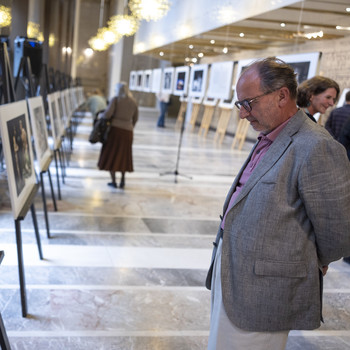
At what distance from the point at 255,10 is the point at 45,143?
4432 mm

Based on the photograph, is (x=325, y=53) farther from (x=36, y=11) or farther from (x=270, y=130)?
(x=36, y=11)

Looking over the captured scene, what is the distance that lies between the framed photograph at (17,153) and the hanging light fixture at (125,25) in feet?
19.8

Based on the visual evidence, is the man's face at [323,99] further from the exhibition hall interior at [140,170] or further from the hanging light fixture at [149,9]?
the hanging light fixture at [149,9]

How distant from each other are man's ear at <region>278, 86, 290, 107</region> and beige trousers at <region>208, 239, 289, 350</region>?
0.60 m

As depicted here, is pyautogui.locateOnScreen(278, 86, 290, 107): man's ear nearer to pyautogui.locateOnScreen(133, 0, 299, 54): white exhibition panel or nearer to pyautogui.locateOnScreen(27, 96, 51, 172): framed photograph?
pyautogui.locateOnScreen(27, 96, 51, 172): framed photograph

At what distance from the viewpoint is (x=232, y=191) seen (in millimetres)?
1876

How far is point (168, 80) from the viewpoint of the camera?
29.3 ft

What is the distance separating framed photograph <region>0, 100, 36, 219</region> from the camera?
2.75 metres

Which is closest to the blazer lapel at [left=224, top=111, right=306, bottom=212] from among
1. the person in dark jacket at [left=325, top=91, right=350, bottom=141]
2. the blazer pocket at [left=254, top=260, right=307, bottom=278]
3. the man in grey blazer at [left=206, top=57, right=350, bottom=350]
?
the man in grey blazer at [left=206, top=57, right=350, bottom=350]

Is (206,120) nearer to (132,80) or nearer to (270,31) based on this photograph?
(132,80)

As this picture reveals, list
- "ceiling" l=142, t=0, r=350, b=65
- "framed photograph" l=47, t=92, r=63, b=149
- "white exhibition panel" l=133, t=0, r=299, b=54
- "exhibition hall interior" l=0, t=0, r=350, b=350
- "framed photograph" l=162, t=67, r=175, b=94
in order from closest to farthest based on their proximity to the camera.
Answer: "exhibition hall interior" l=0, t=0, r=350, b=350
"framed photograph" l=47, t=92, r=63, b=149
"ceiling" l=142, t=0, r=350, b=65
"white exhibition panel" l=133, t=0, r=299, b=54
"framed photograph" l=162, t=67, r=175, b=94

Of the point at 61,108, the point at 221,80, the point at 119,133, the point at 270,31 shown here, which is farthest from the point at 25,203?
the point at 221,80

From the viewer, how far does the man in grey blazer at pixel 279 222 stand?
1573 mm

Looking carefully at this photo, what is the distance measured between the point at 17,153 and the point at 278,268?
199 centimetres
